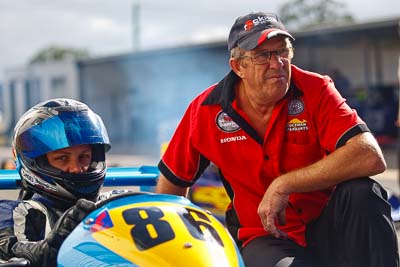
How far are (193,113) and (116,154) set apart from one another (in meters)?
25.1

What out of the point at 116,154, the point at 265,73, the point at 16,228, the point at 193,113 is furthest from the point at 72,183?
the point at 116,154

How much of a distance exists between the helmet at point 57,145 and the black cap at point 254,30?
82cm

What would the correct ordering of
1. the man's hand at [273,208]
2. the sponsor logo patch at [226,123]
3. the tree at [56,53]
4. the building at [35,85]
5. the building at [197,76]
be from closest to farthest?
the man's hand at [273,208] → the sponsor logo patch at [226,123] → the building at [197,76] → the building at [35,85] → the tree at [56,53]

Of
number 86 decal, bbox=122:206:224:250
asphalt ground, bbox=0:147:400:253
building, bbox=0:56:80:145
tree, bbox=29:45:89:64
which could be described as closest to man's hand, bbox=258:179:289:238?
number 86 decal, bbox=122:206:224:250

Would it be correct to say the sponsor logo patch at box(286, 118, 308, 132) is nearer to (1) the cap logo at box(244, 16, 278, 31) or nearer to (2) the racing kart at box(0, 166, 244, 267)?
(1) the cap logo at box(244, 16, 278, 31)

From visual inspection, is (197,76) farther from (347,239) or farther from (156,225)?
(156,225)

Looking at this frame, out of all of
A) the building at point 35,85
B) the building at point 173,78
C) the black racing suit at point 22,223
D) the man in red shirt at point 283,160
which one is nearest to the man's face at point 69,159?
the black racing suit at point 22,223

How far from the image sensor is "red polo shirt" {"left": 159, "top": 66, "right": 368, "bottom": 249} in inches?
141

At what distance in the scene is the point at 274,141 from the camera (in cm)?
361

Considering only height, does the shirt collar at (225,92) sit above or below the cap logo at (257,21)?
below

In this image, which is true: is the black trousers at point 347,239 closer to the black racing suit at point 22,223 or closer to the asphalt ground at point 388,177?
the black racing suit at point 22,223

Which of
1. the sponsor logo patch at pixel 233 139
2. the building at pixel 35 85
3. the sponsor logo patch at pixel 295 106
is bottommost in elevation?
the building at pixel 35 85

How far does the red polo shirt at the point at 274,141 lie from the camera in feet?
11.8

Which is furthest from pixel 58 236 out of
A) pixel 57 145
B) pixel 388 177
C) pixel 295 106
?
pixel 388 177
